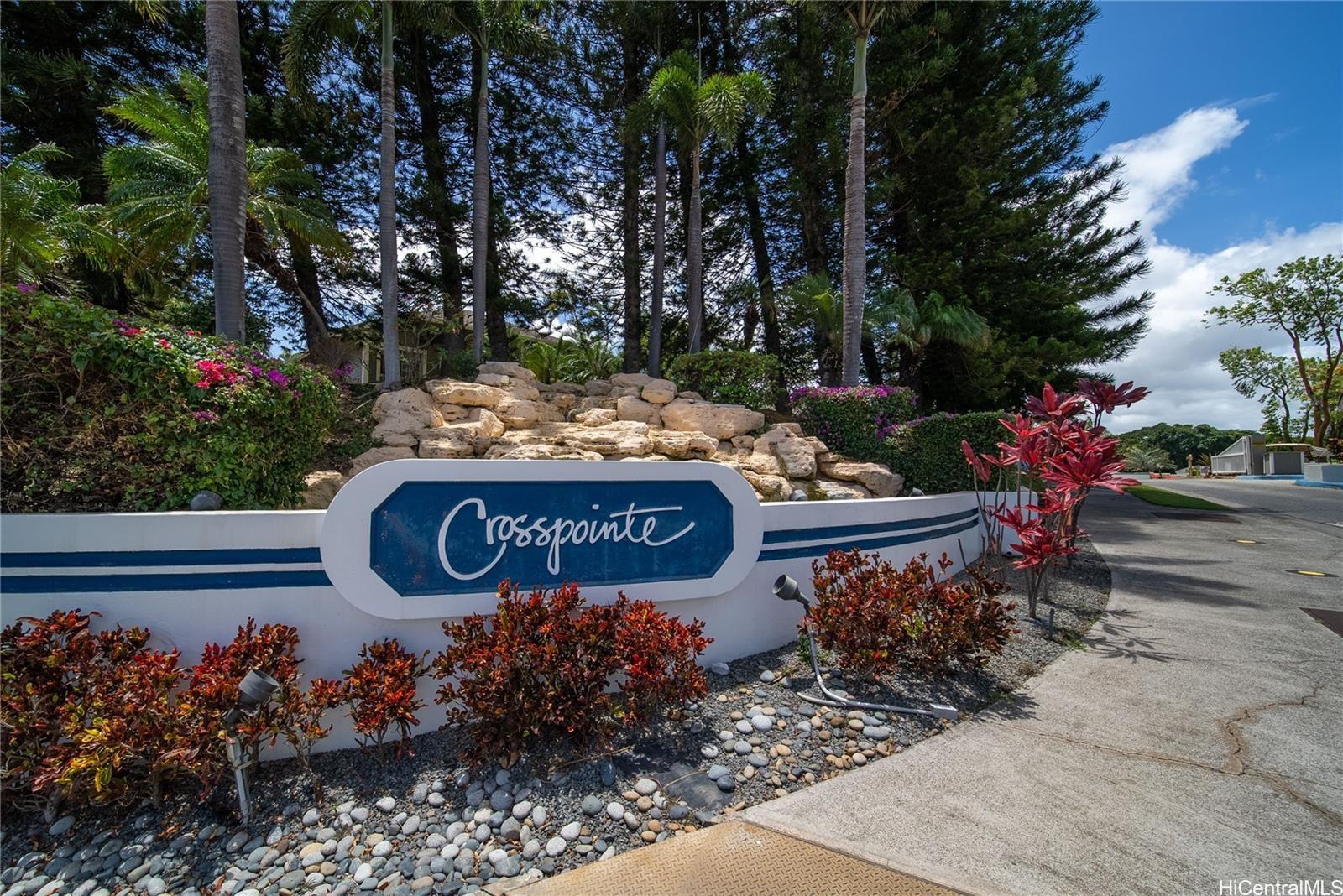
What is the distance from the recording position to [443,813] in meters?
2.55

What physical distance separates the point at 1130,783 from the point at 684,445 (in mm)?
5294

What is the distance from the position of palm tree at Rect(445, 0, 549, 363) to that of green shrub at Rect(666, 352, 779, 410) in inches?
190

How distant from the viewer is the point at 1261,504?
14.4 metres

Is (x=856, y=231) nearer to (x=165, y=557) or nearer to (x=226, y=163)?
(x=226, y=163)

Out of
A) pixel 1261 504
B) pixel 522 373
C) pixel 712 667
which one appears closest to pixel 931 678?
pixel 712 667

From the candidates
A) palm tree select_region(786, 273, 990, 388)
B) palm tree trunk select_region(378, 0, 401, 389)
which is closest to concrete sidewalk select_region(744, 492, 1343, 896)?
palm tree select_region(786, 273, 990, 388)

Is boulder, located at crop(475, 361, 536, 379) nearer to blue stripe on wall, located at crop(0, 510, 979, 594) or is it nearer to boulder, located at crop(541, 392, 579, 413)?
boulder, located at crop(541, 392, 579, 413)

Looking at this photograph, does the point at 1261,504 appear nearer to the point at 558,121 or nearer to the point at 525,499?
the point at 525,499

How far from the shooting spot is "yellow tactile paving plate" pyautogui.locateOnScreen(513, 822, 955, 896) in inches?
80.7

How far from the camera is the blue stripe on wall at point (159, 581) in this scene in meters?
2.79

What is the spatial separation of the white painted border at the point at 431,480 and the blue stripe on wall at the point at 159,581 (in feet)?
0.73

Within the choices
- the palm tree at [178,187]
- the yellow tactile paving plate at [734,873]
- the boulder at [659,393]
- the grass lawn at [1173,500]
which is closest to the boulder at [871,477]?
the boulder at [659,393]

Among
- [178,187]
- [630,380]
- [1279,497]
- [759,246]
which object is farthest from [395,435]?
[1279,497]

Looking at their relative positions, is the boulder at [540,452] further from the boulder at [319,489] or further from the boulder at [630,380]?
the boulder at [630,380]
